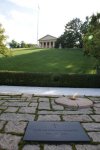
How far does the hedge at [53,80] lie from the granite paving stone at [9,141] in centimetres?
870

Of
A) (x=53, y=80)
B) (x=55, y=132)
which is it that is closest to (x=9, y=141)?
(x=55, y=132)

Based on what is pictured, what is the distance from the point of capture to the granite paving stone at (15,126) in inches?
202

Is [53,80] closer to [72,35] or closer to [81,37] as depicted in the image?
[81,37]

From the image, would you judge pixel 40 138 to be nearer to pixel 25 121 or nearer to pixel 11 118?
pixel 25 121

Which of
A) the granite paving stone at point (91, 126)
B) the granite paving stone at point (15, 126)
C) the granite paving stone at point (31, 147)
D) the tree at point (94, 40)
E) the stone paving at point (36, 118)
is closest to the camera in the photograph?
the granite paving stone at point (31, 147)

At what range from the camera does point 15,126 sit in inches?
214

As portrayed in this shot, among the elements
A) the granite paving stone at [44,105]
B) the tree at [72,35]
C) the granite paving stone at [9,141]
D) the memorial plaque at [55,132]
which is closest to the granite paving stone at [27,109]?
the granite paving stone at [44,105]

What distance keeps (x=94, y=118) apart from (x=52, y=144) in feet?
7.63

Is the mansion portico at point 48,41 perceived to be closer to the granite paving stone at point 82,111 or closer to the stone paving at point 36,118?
the stone paving at point 36,118

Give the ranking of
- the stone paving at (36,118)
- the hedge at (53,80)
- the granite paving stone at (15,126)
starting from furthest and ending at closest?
the hedge at (53,80) < the granite paving stone at (15,126) < the stone paving at (36,118)

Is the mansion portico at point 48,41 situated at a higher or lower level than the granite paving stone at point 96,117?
higher

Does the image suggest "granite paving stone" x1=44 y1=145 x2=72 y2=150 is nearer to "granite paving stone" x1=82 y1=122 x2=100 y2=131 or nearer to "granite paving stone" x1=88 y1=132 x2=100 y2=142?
"granite paving stone" x1=88 y1=132 x2=100 y2=142

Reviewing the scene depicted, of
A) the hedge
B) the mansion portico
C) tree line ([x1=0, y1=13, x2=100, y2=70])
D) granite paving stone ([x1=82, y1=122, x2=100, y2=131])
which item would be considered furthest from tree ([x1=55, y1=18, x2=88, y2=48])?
granite paving stone ([x1=82, y1=122, x2=100, y2=131])

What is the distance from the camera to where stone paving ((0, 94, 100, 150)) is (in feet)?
14.2
